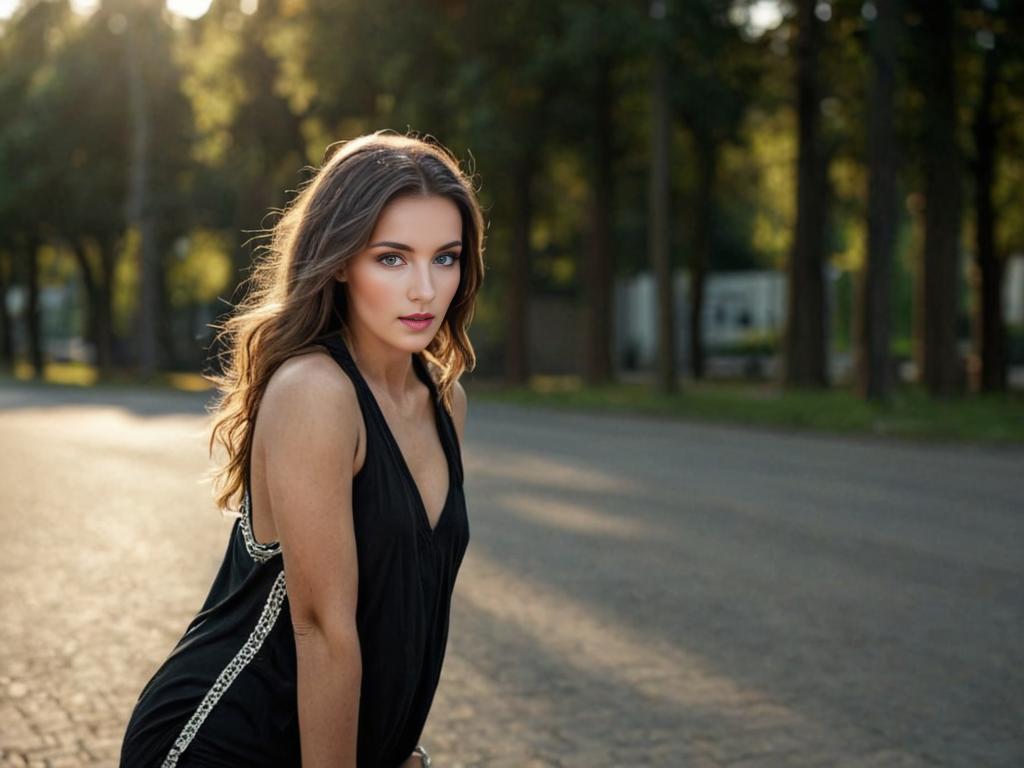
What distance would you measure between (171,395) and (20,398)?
3535 mm

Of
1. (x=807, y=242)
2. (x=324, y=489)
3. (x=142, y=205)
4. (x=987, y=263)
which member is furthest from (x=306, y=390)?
(x=142, y=205)

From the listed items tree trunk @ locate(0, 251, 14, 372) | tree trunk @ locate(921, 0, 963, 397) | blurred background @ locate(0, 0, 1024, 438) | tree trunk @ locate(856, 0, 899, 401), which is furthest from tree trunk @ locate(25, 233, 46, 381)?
tree trunk @ locate(856, 0, 899, 401)

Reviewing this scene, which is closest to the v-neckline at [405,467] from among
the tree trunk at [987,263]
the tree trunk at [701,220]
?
the tree trunk at [987,263]

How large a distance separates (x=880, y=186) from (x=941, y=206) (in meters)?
4.36

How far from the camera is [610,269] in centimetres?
3256

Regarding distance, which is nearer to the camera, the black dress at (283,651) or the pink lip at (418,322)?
the black dress at (283,651)

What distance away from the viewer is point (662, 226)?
27172 millimetres

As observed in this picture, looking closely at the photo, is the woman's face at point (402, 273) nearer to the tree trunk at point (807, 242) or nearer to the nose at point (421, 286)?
the nose at point (421, 286)

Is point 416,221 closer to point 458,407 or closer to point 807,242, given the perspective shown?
point 458,407

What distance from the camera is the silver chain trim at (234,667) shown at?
93.1 inches

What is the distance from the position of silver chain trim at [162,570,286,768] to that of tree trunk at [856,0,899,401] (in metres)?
21.1

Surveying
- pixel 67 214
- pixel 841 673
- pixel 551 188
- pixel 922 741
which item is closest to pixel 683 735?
pixel 922 741

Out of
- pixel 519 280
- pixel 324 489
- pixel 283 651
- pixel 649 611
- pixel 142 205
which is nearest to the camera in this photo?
pixel 324 489

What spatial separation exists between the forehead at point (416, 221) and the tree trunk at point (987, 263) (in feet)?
94.9
